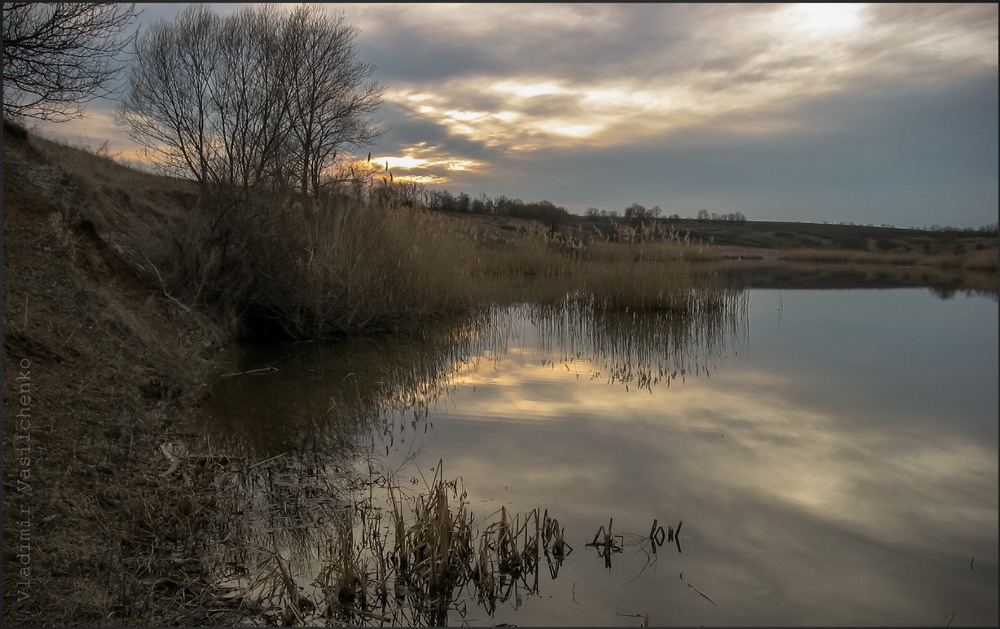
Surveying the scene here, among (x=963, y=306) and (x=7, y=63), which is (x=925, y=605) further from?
(x=963, y=306)

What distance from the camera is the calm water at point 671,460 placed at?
2.91 metres

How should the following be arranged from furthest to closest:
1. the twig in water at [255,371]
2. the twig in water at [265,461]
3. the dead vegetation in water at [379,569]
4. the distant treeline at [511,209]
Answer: the distant treeline at [511,209], the twig in water at [255,371], the twig in water at [265,461], the dead vegetation in water at [379,569]

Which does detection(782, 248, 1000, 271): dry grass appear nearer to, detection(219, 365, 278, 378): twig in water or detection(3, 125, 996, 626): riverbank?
detection(3, 125, 996, 626): riverbank

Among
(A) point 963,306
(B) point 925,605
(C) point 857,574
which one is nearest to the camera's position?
(B) point 925,605

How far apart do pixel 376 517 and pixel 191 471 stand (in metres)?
1.41

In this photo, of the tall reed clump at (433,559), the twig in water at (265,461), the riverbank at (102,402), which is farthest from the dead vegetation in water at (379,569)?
the twig in water at (265,461)

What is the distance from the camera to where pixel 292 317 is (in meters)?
9.55

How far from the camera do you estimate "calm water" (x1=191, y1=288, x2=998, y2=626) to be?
115 inches

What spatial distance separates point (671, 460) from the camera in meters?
4.59

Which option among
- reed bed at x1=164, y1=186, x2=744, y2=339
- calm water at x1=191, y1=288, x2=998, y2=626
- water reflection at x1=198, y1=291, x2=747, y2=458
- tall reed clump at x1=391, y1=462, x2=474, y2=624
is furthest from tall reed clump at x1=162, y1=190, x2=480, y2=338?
tall reed clump at x1=391, y1=462, x2=474, y2=624

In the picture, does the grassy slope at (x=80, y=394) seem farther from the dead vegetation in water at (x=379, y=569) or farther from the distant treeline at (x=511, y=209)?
the distant treeline at (x=511, y=209)

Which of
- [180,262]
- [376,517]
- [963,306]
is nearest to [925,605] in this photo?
[376,517]

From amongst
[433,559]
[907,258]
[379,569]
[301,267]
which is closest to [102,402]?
[379,569]

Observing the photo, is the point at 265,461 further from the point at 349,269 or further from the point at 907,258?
the point at 907,258
